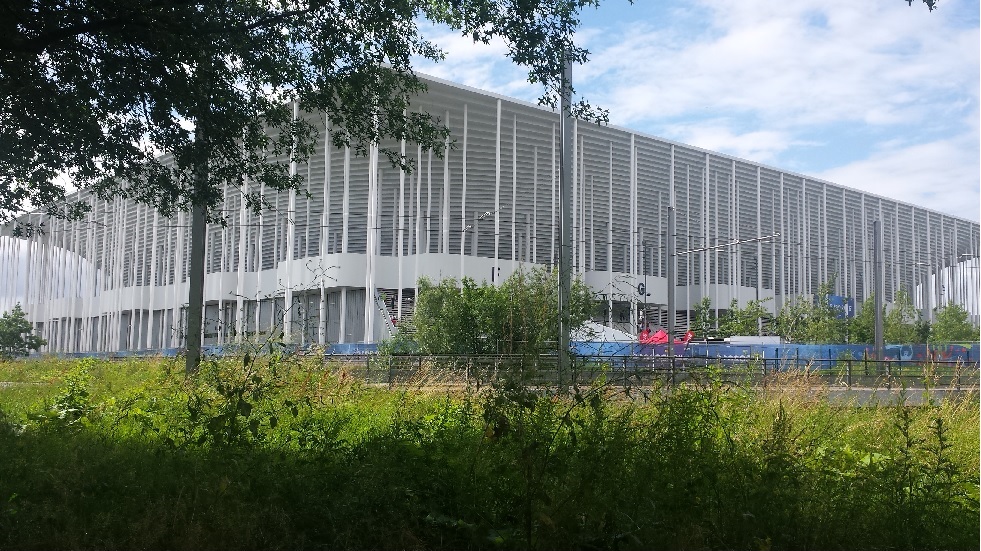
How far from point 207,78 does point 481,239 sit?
1339 inches

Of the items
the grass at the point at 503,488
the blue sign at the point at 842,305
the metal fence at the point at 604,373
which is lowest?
the grass at the point at 503,488

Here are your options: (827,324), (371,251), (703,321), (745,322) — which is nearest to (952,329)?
(827,324)

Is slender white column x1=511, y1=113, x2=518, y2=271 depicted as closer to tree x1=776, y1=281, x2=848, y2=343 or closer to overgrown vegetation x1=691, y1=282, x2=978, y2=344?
overgrown vegetation x1=691, y1=282, x2=978, y2=344

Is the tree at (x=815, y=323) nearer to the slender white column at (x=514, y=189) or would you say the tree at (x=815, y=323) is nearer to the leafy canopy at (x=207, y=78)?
the slender white column at (x=514, y=189)

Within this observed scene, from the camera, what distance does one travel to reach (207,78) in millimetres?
9086

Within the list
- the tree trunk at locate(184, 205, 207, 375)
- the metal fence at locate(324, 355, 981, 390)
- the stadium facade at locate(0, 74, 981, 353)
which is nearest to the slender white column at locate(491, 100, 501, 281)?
the stadium facade at locate(0, 74, 981, 353)

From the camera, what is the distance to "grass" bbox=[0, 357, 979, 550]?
4824 millimetres

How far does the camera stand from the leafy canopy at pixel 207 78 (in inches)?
329

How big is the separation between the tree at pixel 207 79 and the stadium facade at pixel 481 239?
14960mm

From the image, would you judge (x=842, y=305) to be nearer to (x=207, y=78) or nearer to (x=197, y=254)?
(x=197, y=254)

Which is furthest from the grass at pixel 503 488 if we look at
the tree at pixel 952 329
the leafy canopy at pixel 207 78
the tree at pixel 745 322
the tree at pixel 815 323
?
the tree at pixel 952 329

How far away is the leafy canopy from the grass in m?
4.19

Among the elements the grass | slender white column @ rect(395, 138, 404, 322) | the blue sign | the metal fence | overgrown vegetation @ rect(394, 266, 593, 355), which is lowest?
the grass

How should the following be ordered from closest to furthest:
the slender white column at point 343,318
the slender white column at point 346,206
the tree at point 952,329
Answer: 1. the slender white column at point 346,206
2. the slender white column at point 343,318
3. the tree at point 952,329
